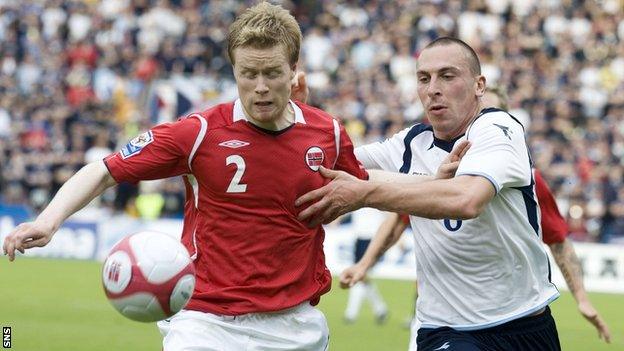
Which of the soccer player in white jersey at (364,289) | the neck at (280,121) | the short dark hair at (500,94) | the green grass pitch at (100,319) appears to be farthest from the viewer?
the soccer player in white jersey at (364,289)

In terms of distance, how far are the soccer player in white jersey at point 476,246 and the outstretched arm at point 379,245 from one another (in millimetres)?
1161

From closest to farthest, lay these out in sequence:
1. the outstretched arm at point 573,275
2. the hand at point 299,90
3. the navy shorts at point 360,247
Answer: the hand at point 299,90, the outstretched arm at point 573,275, the navy shorts at point 360,247

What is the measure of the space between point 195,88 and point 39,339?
52.4ft

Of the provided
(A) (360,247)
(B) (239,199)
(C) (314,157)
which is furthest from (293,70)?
(A) (360,247)

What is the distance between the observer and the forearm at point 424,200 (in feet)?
17.9

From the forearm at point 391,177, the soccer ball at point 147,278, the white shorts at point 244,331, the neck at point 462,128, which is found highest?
the neck at point 462,128

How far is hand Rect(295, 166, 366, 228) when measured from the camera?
5539 mm

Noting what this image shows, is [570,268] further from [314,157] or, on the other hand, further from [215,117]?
[215,117]

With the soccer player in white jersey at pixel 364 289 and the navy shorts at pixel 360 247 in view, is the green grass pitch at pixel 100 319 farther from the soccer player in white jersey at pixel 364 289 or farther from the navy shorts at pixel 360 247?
the navy shorts at pixel 360 247

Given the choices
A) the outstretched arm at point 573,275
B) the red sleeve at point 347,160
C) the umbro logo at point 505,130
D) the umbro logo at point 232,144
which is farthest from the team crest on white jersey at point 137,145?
the outstretched arm at point 573,275

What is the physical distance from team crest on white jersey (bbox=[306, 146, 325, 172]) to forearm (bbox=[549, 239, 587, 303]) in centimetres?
266

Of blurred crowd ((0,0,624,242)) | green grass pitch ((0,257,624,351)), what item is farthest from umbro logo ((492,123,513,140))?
blurred crowd ((0,0,624,242))

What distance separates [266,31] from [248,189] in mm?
807

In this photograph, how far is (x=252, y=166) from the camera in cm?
600
